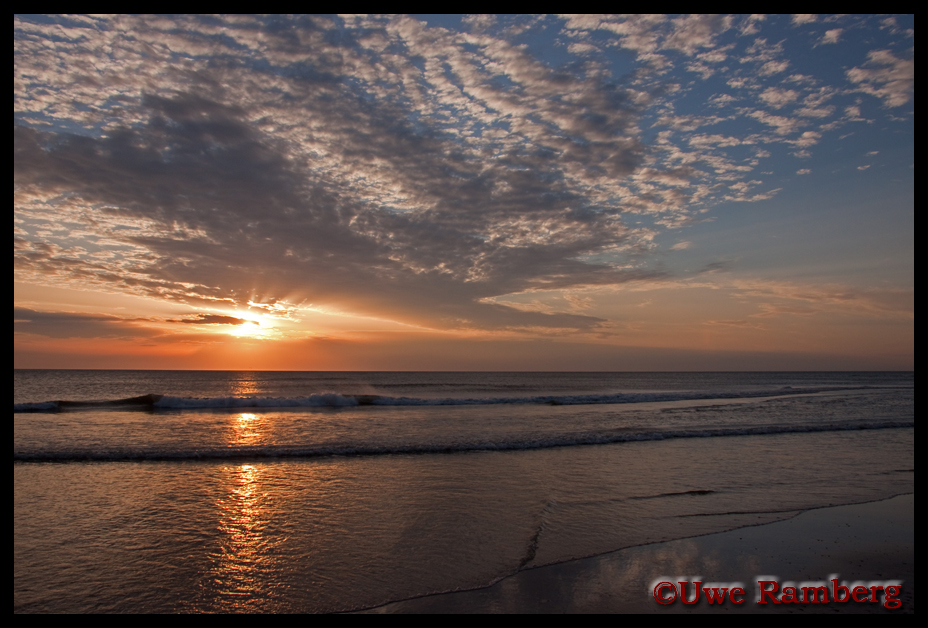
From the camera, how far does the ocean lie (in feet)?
19.9

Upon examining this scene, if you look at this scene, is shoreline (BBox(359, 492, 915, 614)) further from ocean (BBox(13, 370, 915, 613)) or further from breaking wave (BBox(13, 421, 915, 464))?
breaking wave (BBox(13, 421, 915, 464))

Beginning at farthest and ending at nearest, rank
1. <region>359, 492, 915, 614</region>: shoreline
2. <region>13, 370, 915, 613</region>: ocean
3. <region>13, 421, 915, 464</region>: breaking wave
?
<region>13, 421, 915, 464</region>: breaking wave
<region>13, 370, 915, 613</region>: ocean
<region>359, 492, 915, 614</region>: shoreline

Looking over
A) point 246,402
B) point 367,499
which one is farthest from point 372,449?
point 246,402

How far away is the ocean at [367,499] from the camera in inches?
238

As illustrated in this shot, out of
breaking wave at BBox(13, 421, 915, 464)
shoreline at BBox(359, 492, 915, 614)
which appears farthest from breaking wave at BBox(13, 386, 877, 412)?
shoreline at BBox(359, 492, 915, 614)

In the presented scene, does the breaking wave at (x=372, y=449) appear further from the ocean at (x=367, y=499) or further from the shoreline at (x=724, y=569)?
the shoreline at (x=724, y=569)

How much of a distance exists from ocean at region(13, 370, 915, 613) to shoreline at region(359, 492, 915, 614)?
1.07 feet

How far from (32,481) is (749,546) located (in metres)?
15.2

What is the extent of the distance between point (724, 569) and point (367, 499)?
648 cm

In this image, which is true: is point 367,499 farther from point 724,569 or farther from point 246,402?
point 246,402

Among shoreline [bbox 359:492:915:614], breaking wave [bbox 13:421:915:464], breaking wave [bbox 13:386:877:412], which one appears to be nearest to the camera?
shoreline [bbox 359:492:915:614]

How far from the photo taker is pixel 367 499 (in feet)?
31.3
